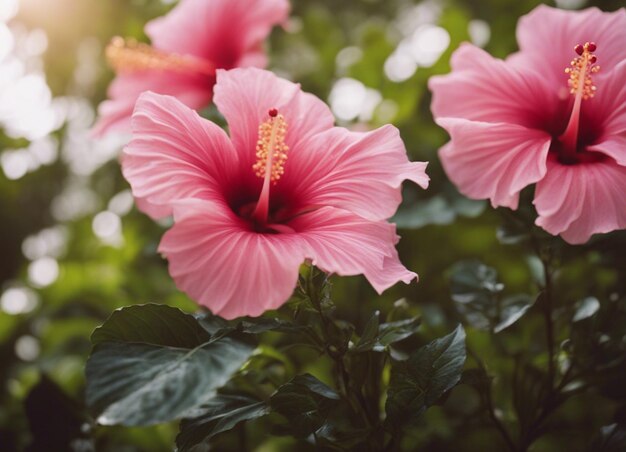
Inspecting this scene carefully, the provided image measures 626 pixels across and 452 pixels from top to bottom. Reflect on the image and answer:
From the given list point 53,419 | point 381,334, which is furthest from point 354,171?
point 53,419

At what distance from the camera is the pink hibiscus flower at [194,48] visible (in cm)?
132

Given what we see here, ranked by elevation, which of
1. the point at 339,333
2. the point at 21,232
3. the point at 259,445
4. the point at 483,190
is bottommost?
the point at 259,445

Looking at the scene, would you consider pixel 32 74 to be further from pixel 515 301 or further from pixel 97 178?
pixel 515 301

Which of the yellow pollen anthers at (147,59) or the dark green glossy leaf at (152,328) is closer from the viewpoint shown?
the dark green glossy leaf at (152,328)

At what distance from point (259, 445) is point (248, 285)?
0.83 metres

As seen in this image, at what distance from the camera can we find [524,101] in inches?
41.3

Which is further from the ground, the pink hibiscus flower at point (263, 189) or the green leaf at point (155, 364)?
the pink hibiscus flower at point (263, 189)

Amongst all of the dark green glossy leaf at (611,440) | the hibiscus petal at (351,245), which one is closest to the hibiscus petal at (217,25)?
the hibiscus petal at (351,245)

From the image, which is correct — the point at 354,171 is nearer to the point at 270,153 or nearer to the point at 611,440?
the point at 270,153

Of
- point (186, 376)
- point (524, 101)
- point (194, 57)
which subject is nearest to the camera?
point (186, 376)

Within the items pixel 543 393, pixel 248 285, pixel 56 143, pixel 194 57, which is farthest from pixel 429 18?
pixel 248 285

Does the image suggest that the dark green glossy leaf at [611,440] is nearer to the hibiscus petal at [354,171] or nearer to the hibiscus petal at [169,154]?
the hibiscus petal at [354,171]

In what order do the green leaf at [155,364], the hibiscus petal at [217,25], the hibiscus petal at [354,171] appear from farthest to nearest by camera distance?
1. the hibiscus petal at [217,25]
2. the hibiscus petal at [354,171]
3. the green leaf at [155,364]

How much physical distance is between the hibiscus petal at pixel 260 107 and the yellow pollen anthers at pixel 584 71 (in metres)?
0.39
